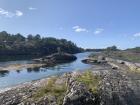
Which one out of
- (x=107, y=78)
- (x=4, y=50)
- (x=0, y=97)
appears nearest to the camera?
(x=0, y=97)

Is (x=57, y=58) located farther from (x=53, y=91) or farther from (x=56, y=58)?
(x=53, y=91)

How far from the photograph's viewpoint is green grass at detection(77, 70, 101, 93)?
971 inches

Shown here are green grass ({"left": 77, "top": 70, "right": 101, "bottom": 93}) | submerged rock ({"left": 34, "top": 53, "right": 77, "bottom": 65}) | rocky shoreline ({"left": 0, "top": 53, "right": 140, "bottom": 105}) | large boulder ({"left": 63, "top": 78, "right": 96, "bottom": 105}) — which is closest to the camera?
large boulder ({"left": 63, "top": 78, "right": 96, "bottom": 105})

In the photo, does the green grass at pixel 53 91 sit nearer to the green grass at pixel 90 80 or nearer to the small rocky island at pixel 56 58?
the green grass at pixel 90 80

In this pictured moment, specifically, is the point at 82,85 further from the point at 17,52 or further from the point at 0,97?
the point at 17,52

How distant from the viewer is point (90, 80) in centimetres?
2617

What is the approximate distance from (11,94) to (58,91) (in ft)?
14.0

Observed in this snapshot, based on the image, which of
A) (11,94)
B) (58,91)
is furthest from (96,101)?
(11,94)

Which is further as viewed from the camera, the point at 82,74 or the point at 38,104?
the point at 82,74

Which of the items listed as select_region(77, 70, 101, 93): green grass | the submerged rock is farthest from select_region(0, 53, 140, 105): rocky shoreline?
the submerged rock

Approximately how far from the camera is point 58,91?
977 inches

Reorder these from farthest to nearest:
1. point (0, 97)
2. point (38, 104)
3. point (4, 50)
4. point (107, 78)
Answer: point (4, 50) → point (107, 78) → point (0, 97) → point (38, 104)

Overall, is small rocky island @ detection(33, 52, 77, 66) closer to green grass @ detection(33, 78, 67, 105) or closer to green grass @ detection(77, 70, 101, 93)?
green grass @ detection(77, 70, 101, 93)

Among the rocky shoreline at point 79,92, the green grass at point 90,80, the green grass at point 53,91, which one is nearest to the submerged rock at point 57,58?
the green grass at point 90,80
